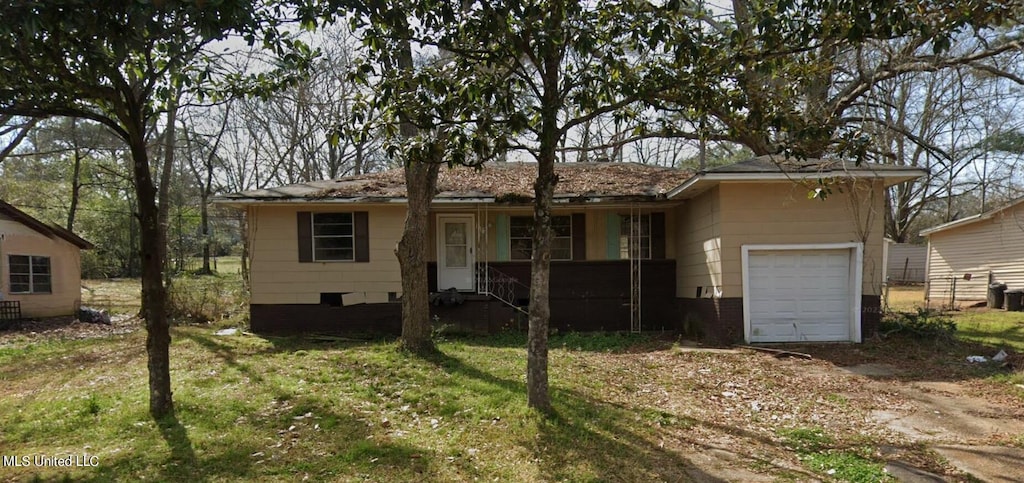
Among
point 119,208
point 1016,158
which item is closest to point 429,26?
point 1016,158

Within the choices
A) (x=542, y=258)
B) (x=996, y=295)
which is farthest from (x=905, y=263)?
(x=542, y=258)

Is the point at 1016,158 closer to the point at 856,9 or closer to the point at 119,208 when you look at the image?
the point at 856,9

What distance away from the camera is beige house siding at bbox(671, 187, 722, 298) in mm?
10836

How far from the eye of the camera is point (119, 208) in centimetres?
3412

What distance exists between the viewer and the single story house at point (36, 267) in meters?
15.4

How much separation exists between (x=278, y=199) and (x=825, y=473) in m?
10.9

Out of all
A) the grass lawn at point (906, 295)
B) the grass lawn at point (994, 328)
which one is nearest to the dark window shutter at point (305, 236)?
the grass lawn at point (994, 328)

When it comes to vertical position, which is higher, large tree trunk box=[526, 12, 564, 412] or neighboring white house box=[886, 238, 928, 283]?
large tree trunk box=[526, 12, 564, 412]

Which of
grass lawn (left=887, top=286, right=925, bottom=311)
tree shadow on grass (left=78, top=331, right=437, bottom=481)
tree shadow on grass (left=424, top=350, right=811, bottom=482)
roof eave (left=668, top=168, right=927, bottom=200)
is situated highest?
roof eave (left=668, top=168, right=927, bottom=200)

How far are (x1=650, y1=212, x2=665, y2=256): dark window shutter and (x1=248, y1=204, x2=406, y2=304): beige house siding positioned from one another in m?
5.76

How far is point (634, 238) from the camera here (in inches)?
532

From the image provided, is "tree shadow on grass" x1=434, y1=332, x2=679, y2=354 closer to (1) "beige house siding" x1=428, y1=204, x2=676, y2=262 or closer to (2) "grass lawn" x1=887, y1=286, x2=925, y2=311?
(1) "beige house siding" x1=428, y1=204, x2=676, y2=262

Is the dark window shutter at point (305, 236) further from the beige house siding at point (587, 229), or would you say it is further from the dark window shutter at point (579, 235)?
the dark window shutter at point (579, 235)

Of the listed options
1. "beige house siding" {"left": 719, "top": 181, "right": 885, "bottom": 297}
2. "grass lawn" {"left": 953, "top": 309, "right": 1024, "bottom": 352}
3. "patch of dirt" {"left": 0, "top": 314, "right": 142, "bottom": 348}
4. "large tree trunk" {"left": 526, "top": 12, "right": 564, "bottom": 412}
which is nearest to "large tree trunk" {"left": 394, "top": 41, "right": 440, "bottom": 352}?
"large tree trunk" {"left": 526, "top": 12, "right": 564, "bottom": 412}
